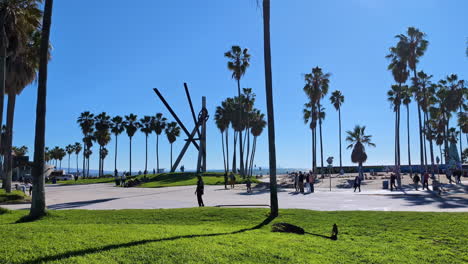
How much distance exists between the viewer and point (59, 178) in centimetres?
6931

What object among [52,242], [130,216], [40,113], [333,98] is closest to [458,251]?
[52,242]

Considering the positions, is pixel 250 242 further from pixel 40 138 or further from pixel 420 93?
pixel 420 93

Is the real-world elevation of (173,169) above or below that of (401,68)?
below

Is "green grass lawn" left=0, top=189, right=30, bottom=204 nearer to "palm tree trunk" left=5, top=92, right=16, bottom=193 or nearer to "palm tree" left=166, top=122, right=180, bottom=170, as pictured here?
"palm tree trunk" left=5, top=92, right=16, bottom=193

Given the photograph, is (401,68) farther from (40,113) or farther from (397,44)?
(40,113)

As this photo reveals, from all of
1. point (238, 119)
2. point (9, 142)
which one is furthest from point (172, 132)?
point (9, 142)

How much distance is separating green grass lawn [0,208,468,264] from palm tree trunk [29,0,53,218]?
126 centimetres

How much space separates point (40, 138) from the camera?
43.9 feet

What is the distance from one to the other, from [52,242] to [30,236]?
107cm

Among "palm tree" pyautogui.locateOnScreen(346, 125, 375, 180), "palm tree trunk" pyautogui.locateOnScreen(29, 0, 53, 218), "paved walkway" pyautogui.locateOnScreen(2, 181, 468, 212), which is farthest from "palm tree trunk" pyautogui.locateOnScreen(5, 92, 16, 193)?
"palm tree" pyautogui.locateOnScreen(346, 125, 375, 180)

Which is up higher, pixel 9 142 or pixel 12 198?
pixel 9 142

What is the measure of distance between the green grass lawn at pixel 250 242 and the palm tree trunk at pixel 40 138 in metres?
1.26

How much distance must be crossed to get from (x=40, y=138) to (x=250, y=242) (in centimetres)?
968

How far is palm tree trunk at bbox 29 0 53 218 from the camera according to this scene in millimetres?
13203
